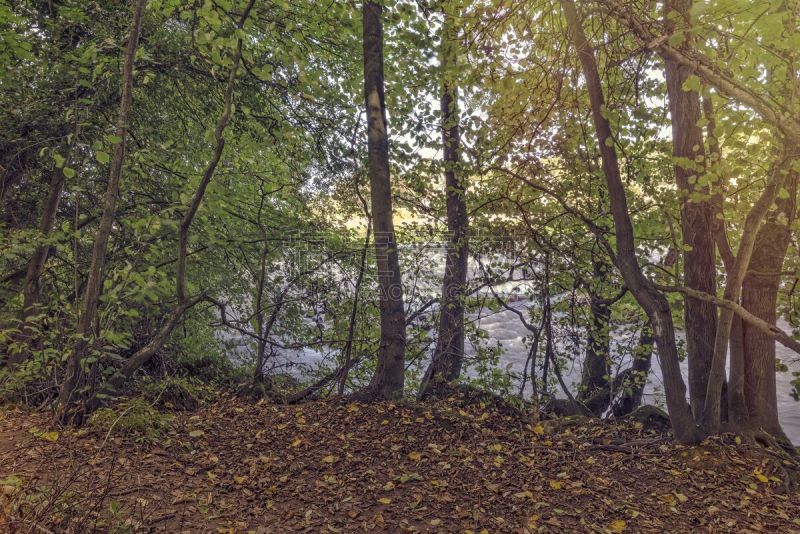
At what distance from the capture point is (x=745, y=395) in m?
4.56

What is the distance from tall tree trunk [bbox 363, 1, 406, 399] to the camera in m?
5.26

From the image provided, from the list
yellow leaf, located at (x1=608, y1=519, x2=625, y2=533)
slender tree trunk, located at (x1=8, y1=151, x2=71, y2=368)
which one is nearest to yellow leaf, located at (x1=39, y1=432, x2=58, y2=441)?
slender tree trunk, located at (x1=8, y1=151, x2=71, y2=368)

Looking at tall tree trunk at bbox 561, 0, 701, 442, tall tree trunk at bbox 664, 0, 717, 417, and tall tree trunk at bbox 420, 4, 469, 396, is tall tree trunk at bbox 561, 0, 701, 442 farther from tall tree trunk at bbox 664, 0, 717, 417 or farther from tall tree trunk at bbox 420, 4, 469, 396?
tall tree trunk at bbox 420, 4, 469, 396

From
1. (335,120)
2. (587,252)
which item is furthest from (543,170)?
(335,120)

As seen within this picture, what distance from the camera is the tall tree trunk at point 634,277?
4.51 m

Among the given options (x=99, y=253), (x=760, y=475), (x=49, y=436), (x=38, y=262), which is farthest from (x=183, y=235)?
(x=760, y=475)

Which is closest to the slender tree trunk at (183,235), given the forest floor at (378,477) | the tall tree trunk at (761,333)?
the forest floor at (378,477)

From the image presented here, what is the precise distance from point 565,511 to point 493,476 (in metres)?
0.65

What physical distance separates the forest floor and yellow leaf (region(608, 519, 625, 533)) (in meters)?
0.01

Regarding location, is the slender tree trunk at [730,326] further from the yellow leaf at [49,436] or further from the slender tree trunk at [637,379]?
the yellow leaf at [49,436]

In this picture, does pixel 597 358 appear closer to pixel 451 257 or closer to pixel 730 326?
pixel 451 257

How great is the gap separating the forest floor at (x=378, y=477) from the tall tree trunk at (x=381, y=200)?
0.69m

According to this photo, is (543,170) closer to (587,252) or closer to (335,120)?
(587,252)

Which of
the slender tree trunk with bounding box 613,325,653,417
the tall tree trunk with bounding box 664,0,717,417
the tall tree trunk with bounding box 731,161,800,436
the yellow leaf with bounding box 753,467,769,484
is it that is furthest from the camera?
the slender tree trunk with bounding box 613,325,653,417
